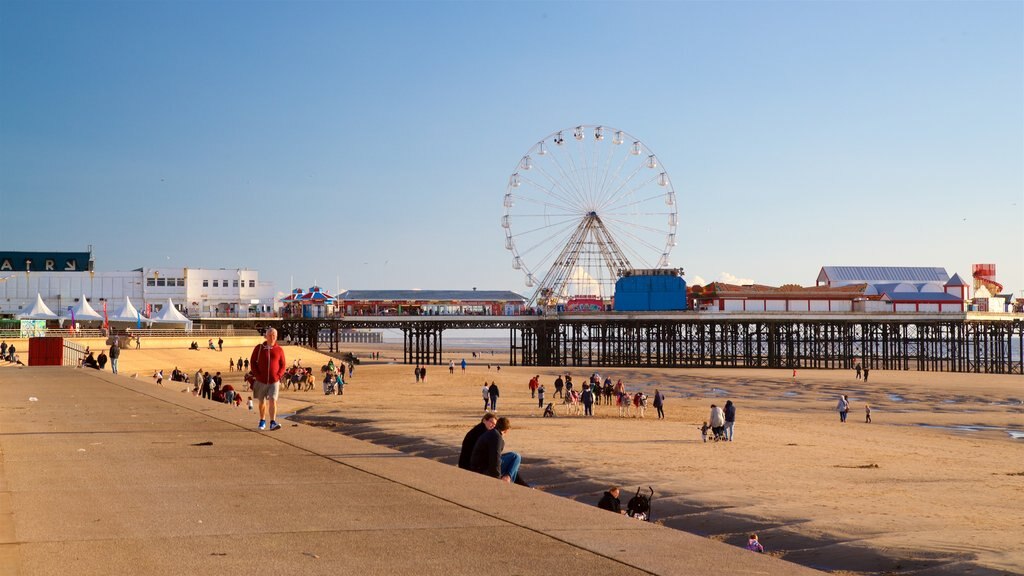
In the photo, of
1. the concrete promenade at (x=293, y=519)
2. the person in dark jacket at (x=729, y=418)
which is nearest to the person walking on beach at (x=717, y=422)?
the person in dark jacket at (x=729, y=418)

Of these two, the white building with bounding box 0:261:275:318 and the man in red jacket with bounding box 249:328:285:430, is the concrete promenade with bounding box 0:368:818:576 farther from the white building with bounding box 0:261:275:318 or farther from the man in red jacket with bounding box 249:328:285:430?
the white building with bounding box 0:261:275:318

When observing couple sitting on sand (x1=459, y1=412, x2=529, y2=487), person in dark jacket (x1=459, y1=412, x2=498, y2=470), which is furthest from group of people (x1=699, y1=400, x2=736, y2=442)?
person in dark jacket (x1=459, y1=412, x2=498, y2=470)

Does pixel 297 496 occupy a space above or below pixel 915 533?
above

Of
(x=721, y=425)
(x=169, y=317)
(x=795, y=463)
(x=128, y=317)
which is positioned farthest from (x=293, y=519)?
(x=169, y=317)

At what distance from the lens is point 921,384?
55844 millimetres

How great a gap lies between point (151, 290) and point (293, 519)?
94.9m

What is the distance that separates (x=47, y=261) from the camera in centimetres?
10031

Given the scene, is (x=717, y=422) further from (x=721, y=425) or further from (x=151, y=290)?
(x=151, y=290)

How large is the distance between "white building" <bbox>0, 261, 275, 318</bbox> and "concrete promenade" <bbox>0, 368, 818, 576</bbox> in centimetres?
8160

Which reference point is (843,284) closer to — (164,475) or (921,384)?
(921,384)

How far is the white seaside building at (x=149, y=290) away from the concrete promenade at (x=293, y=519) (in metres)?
81.6

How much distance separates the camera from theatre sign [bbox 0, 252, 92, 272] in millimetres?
98125

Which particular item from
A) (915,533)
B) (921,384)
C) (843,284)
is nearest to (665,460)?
(915,533)

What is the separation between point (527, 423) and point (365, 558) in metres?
20.7
